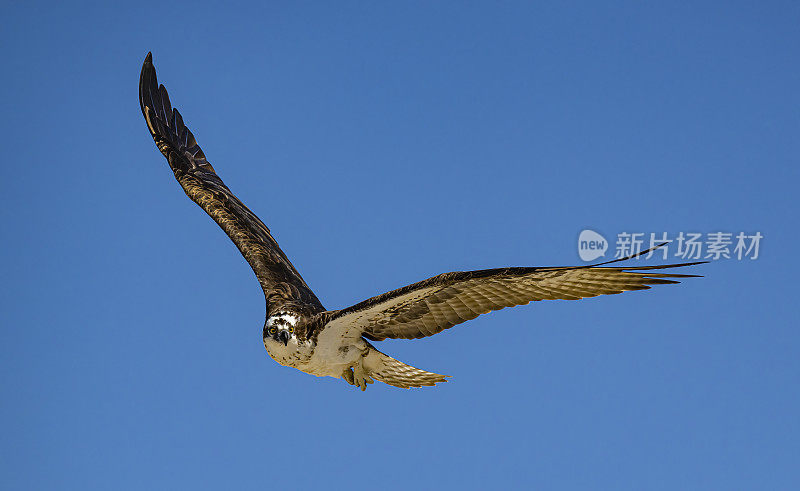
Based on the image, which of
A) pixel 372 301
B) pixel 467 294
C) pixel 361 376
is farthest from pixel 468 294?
pixel 361 376

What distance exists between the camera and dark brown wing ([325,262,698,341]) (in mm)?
3377

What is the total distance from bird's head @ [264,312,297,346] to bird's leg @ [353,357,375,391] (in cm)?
45

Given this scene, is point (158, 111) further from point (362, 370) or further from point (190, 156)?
point (362, 370)

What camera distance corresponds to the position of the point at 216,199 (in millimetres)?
5789

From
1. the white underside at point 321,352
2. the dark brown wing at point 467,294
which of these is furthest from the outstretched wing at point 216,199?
the dark brown wing at point 467,294

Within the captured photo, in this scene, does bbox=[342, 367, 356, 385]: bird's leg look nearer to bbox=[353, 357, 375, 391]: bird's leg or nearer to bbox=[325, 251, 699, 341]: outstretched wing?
bbox=[353, 357, 375, 391]: bird's leg

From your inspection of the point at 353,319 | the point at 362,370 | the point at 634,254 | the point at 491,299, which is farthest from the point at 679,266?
the point at 362,370

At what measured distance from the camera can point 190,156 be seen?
21.1ft

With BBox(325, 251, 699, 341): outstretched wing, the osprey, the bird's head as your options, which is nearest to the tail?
the osprey

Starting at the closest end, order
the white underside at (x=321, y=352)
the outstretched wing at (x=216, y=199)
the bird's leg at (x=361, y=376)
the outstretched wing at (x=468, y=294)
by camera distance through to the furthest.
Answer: the outstretched wing at (x=468, y=294) < the white underside at (x=321, y=352) < the bird's leg at (x=361, y=376) < the outstretched wing at (x=216, y=199)

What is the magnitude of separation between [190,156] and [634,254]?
4.51 m

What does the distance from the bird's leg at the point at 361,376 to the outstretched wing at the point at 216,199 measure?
1.43ft

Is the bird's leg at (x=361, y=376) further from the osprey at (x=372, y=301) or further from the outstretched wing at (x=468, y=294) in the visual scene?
the outstretched wing at (x=468, y=294)

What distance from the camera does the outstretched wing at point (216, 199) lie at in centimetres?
498
